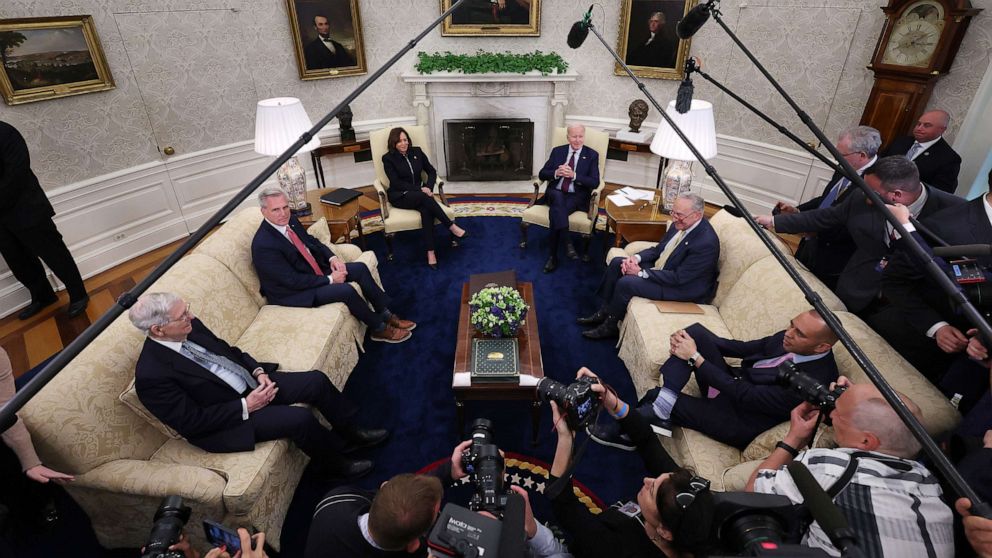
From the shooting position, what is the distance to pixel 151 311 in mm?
2072

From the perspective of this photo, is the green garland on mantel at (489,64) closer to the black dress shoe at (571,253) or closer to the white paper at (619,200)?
the white paper at (619,200)

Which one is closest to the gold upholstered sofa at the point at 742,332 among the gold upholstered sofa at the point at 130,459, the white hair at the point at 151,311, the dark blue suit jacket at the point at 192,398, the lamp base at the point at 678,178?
the lamp base at the point at 678,178

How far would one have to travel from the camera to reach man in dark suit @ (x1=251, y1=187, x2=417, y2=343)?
3.13 m

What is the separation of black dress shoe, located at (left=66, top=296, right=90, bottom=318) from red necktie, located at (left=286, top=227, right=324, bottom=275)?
208 cm

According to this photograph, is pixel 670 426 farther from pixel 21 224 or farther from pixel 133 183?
pixel 133 183

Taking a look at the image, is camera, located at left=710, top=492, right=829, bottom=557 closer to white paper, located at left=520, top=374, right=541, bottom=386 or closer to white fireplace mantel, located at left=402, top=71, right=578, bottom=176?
white paper, located at left=520, top=374, right=541, bottom=386

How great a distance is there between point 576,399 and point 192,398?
5.75 ft

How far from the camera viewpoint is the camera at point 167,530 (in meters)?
1.37

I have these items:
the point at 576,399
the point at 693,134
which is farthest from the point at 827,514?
the point at 693,134

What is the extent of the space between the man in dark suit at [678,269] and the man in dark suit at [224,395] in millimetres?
1913

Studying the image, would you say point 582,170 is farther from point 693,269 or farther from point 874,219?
point 874,219

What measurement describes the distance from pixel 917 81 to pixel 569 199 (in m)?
2.83

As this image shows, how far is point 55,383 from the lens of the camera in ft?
6.53

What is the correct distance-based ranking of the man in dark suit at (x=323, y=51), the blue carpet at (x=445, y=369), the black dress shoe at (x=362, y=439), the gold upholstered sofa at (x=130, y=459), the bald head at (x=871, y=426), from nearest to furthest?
the bald head at (x=871, y=426) < the gold upholstered sofa at (x=130, y=459) < the blue carpet at (x=445, y=369) < the black dress shoe at (x=362, y=439) < the man in dark suit at (x=323, y=51)
